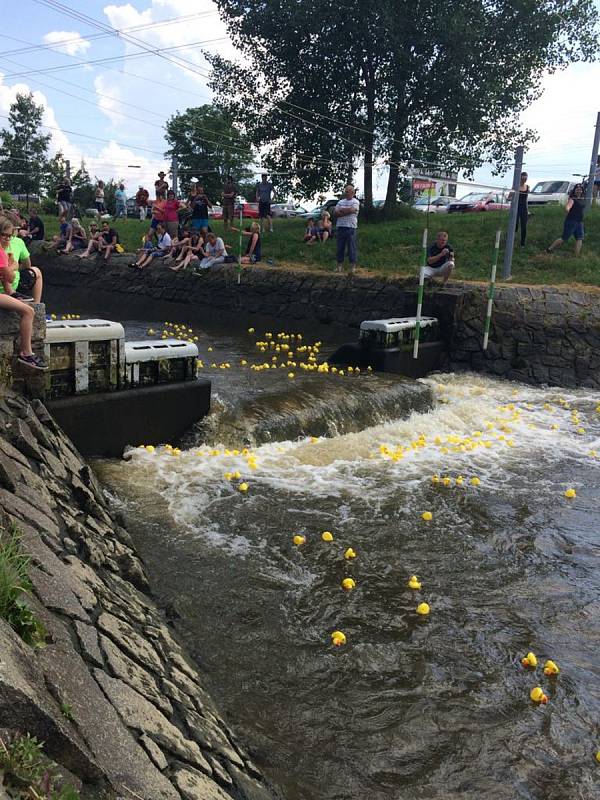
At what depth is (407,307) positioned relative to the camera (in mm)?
14023

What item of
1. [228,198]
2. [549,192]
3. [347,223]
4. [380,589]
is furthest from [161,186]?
[549,192]

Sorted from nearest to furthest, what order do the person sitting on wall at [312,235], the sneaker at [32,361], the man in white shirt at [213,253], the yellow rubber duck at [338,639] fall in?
1. the yellow rubber duck at [338,639]
2. the sneaker at [32,361]
3. the man in white shirt at [213,253]
4. the person sitting on wall at [312,235]

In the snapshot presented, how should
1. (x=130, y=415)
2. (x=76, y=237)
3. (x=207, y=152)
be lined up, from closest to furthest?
(x=130, y=415), (x=76, y=237), (x=207, y=152)

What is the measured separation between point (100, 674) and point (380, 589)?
9.66ft

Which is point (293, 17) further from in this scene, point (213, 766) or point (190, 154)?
point (190, 154)

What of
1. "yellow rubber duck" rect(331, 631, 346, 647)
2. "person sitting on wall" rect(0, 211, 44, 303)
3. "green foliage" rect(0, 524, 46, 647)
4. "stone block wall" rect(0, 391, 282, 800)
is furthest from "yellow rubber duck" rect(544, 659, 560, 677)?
"person sitting on wall" rect(0, 211, 44, 303)

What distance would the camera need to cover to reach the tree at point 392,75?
19.3 metres

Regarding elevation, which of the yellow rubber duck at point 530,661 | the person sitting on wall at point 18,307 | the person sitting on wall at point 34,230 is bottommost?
the yellow rubber duck at point 530,661

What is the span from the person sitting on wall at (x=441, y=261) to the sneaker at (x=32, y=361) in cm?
985

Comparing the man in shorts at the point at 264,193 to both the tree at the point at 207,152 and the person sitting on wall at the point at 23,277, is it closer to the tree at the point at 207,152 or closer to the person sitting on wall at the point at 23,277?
the person sitting on wall at the point at 23,277

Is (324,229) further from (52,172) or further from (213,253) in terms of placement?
(52,172)

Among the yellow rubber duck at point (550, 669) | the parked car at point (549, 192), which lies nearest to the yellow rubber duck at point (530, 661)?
the yellow rubber duck at point (550, 669)

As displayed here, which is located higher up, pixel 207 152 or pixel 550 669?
pixel 207 152

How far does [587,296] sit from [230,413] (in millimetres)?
9157
